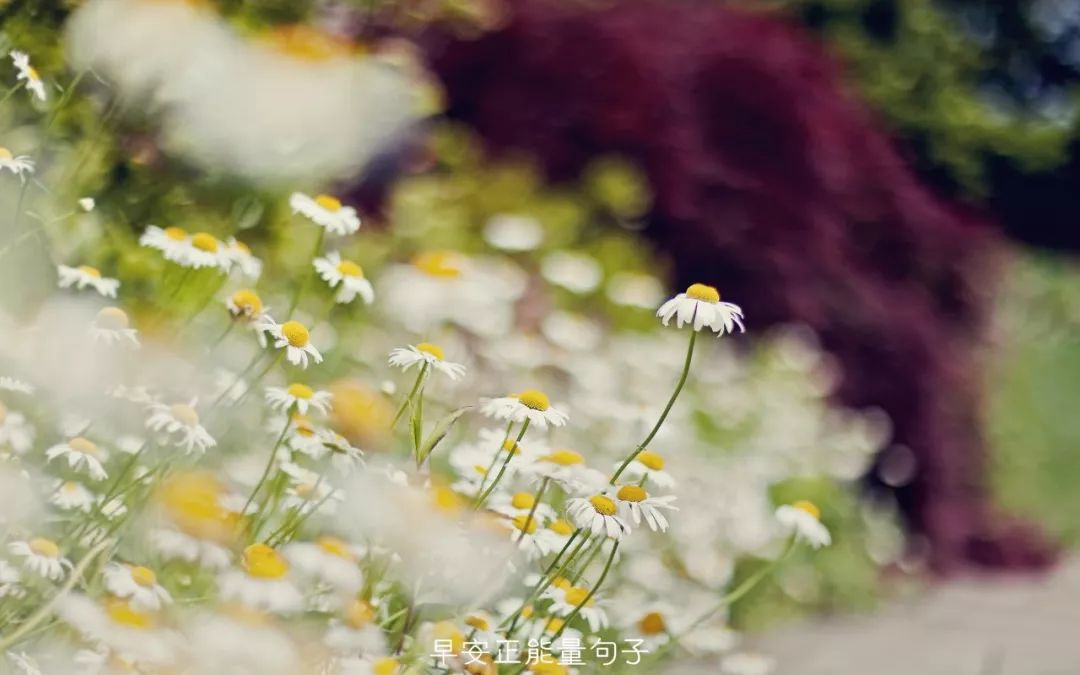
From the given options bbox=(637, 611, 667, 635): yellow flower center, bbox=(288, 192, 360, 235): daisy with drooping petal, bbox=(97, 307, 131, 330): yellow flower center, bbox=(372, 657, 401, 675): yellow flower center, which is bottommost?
bbox=(372, 657, 401, 675): yellow flower center

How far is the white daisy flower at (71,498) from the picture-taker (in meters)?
1.57

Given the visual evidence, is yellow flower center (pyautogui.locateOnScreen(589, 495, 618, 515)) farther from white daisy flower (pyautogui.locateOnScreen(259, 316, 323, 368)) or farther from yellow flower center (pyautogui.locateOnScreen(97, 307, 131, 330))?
yellow flower center (pyautogui.locateOnScreen(97, 307, 131, 330))

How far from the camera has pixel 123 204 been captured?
227cm

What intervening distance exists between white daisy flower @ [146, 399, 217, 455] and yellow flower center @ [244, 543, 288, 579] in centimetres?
15

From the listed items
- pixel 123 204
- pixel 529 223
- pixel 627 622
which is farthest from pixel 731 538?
pixel 123 204

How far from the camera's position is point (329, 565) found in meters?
1.46

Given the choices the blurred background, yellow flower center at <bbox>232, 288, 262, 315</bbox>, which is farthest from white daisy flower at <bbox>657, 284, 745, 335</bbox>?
the blurred background

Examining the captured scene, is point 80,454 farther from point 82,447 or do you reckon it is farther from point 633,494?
point 633,494

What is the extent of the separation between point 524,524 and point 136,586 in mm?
441

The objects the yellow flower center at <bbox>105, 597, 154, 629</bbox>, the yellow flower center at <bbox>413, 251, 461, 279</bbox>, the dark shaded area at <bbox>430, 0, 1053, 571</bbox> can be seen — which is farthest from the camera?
the dark shaded area at <bbox>430, 0, 1053, 571</bbox>

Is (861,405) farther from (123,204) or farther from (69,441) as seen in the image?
(69,441)

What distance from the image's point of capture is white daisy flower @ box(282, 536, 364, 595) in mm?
1446

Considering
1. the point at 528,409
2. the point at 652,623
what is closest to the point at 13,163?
the point at 528,409

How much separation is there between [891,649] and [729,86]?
6.81ft
